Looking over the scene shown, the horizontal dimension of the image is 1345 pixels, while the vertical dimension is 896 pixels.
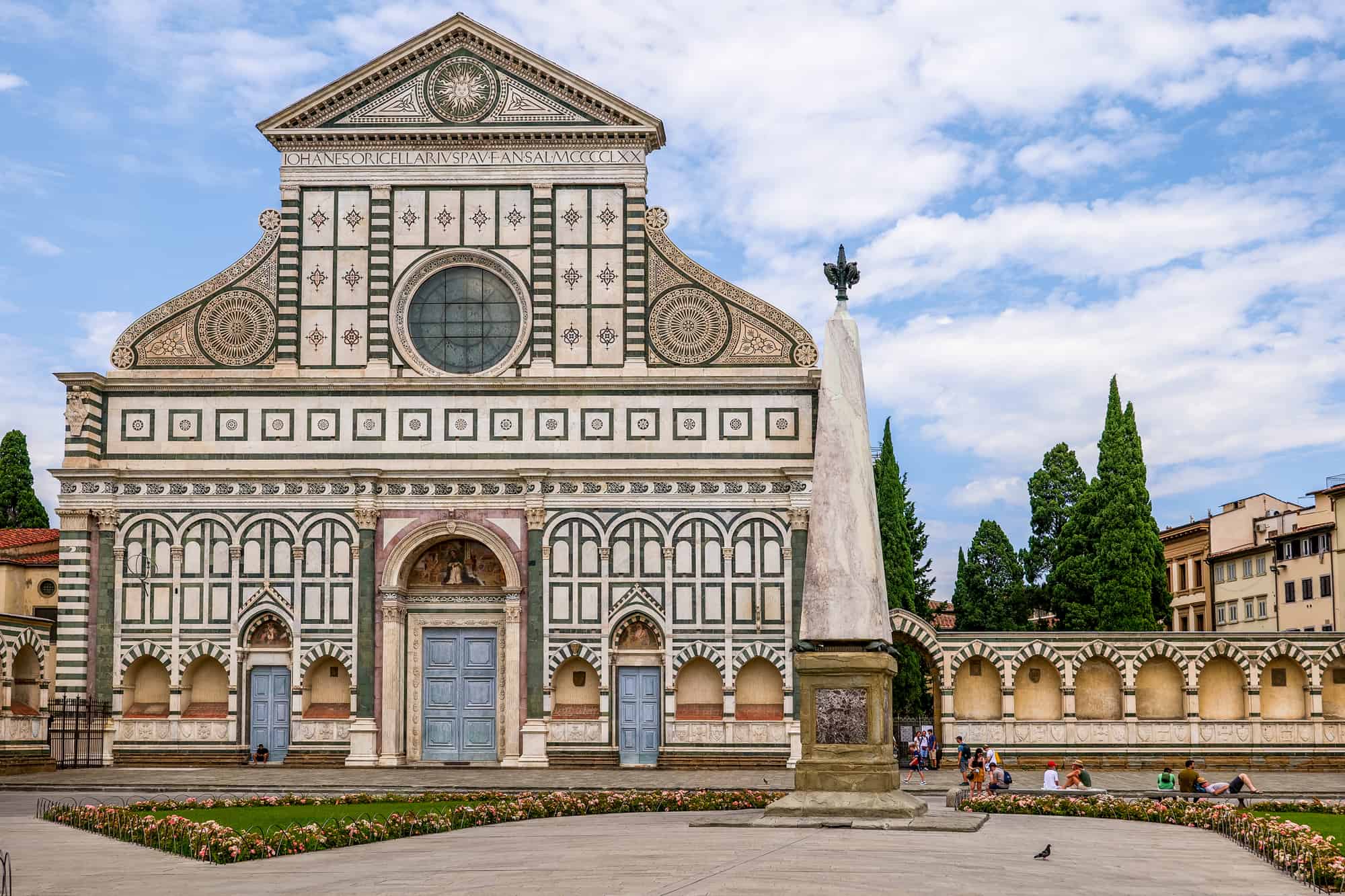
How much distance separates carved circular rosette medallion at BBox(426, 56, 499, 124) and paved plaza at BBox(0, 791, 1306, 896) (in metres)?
26.6

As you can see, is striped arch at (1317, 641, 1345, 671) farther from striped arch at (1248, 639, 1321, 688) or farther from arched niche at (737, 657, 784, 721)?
arched niche at (737, 657, 784, 721)

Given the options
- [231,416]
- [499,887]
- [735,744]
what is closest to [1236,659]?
[735,744]

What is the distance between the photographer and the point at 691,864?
704 inches

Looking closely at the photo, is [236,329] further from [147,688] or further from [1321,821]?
[1321,821]

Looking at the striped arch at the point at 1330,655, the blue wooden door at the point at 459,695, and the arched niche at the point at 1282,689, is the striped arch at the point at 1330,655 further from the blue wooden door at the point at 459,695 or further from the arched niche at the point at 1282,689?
the blue wooden door at the point at 459,695

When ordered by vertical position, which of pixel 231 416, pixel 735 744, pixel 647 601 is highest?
pixel 231 416

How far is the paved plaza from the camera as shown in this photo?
53.4 ft

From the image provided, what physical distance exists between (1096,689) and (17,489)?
4155cm

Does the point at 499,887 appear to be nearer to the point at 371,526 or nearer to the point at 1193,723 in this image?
the point at 371,526

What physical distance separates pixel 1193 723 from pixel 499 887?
104ft

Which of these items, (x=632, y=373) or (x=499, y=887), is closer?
(x=499, y=887)

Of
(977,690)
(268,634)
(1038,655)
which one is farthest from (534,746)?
(1038,655)

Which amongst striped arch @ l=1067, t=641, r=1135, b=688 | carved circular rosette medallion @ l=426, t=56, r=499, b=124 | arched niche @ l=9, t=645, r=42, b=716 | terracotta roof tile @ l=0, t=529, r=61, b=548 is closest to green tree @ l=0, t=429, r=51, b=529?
terracotta roof tile @ l=0, t=529, r=61, b=548

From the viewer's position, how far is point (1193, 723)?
43375mm
